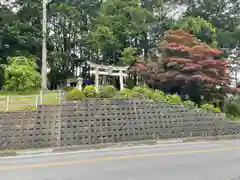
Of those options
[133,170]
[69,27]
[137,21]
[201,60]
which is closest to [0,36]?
[69,27]

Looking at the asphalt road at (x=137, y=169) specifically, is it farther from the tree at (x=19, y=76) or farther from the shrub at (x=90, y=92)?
the tree at (x=19, y=76)

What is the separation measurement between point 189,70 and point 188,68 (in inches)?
24.8

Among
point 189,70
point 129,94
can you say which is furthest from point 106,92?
point 189,70

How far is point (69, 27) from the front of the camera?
91.2 ft

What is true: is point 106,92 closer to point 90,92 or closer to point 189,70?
point 90,92

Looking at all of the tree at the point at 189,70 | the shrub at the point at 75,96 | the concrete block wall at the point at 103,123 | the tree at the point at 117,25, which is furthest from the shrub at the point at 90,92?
the tree at the point at 117,25

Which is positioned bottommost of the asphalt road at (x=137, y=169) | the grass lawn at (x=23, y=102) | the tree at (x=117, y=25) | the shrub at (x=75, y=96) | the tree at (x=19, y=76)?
the asphalt road at (x=137, y=169)

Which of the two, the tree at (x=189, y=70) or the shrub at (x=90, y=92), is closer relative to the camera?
the shrub at (x=90, y=92)

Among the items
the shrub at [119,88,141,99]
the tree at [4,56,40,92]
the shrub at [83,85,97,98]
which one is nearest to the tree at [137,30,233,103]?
the shrub at [119,88,141,99]

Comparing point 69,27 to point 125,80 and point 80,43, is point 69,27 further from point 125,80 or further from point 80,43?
point 125,80

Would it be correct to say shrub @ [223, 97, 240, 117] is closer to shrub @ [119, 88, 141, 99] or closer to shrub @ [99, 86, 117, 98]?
shrub @ [119, 88, 141, 99]

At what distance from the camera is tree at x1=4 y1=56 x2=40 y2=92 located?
2081cm

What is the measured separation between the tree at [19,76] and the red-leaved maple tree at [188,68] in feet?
24.7

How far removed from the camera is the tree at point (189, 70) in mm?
18469
